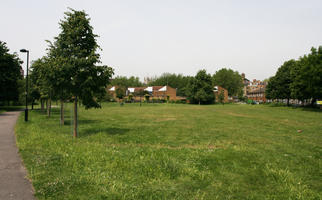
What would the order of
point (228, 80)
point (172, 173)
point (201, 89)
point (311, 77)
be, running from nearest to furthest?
point (172, 173), point (311, 77), point (201, 89), point (228, 80)

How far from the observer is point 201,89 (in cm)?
7638

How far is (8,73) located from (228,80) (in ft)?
360

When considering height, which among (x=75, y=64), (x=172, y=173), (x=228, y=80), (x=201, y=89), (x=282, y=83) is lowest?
(x=172, y=173)

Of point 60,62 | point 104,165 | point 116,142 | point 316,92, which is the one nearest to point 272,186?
point 104,165

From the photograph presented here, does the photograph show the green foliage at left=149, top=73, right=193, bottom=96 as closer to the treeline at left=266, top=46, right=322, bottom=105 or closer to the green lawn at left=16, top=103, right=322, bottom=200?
the treeline at left=266, top=46, right=322, bottom=105

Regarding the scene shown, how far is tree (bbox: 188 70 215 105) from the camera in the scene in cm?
7588

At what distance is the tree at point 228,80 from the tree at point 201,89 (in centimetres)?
4374

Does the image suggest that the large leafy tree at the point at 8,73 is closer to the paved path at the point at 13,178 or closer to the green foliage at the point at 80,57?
the green foliage at the point at 80,57

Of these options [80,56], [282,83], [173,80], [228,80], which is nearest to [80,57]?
[80,56]

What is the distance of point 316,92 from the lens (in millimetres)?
37969

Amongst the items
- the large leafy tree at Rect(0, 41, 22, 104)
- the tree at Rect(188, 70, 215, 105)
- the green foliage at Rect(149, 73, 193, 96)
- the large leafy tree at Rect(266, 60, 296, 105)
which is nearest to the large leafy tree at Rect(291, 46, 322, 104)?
the large leafy tree at Rect(266, 60, 296, 105)

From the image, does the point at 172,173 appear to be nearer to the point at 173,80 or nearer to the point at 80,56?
the point at 80,56

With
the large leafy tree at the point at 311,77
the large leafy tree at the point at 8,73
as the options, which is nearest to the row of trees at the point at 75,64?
the large leafy tree at the point at 8,73

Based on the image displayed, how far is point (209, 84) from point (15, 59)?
62.1 metres
